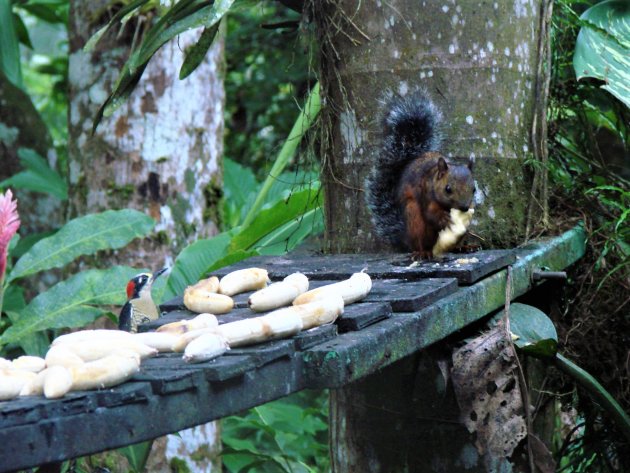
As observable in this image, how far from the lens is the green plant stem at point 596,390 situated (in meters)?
2.50

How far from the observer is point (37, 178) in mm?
4594

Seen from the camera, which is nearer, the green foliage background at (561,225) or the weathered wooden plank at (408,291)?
the weathered wooden plank at (408,291)

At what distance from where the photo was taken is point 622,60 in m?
3.08

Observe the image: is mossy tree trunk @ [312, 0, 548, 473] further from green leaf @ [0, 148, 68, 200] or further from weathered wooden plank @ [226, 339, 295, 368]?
green leaf @ [0, 148, 68, 200]

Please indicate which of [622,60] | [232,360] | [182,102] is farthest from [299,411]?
[232,360]

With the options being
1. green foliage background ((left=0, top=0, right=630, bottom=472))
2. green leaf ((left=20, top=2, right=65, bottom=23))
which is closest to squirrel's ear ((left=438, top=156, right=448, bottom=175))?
green foliage background ((left=0, top=0, right=630, bottom=472))

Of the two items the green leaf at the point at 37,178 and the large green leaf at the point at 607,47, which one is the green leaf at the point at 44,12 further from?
the large green leaf at the point at 607,47

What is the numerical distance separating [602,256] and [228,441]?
209 centimetres

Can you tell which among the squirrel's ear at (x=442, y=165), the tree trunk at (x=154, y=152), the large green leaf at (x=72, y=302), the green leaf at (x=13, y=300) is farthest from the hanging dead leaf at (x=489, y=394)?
the green leaf at (x=13, y=300)

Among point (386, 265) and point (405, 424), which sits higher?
point (386, 265)

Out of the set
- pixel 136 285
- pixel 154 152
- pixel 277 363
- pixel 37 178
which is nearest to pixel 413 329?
pixel 277 363

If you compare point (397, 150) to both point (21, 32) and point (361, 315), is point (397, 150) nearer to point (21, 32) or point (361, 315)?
point (361, 315)

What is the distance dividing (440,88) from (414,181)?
0.92 ft

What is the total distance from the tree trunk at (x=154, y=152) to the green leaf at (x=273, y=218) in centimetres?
68
